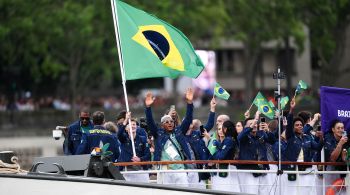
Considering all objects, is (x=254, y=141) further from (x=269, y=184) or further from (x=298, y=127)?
(x=269, y=184)

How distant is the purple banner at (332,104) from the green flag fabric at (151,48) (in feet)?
6.42

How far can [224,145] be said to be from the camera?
15.3m

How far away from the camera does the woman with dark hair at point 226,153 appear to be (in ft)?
48.0

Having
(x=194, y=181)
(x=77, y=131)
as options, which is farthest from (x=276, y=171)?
(x=77, y=131)

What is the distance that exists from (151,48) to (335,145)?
301 centimetres

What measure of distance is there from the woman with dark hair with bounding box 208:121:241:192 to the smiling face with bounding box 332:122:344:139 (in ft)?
4.50

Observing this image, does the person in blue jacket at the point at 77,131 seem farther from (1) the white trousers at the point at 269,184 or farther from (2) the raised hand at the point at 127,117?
(1) the white trousers at the point at 269,184

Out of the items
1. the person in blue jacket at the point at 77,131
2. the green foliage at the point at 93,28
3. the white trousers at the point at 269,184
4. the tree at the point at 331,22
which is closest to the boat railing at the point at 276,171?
the white trousers at the point at 269,184

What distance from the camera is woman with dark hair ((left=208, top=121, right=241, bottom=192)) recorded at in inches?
576

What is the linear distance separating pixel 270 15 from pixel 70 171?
32.9 meters

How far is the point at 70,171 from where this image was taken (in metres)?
11.9

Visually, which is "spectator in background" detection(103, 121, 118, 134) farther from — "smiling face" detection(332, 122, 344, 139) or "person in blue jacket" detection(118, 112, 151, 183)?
"smiling face" detection(332, 122, 344, 139)

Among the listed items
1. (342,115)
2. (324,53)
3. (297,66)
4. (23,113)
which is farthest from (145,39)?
(297,66)

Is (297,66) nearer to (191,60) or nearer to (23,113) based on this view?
(23,113)
